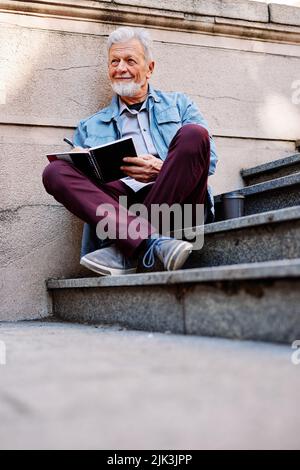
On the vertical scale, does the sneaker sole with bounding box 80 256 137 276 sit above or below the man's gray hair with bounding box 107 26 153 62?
below

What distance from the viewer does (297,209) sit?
8.10ft

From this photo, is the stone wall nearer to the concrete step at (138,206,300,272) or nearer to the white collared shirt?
the white collared shirt

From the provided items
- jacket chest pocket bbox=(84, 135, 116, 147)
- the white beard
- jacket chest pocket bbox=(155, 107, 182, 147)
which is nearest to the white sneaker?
jacket chest pocket bbox=(84, 135, 116, 147)

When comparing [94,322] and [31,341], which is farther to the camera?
[94,322]

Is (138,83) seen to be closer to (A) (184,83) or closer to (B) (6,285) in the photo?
(A) (184,83)

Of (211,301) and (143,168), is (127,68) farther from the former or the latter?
(211,301)

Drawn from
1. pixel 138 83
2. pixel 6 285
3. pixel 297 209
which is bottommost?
pixel 6 285

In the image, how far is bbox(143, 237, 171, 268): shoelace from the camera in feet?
9.70

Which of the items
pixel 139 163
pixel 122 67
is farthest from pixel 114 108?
pixel 139 163

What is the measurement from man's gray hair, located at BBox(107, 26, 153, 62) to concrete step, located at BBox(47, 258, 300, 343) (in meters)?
1.55

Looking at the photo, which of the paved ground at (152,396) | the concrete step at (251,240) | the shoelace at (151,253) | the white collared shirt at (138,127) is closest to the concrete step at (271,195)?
the white collared shirt at (138,127)
